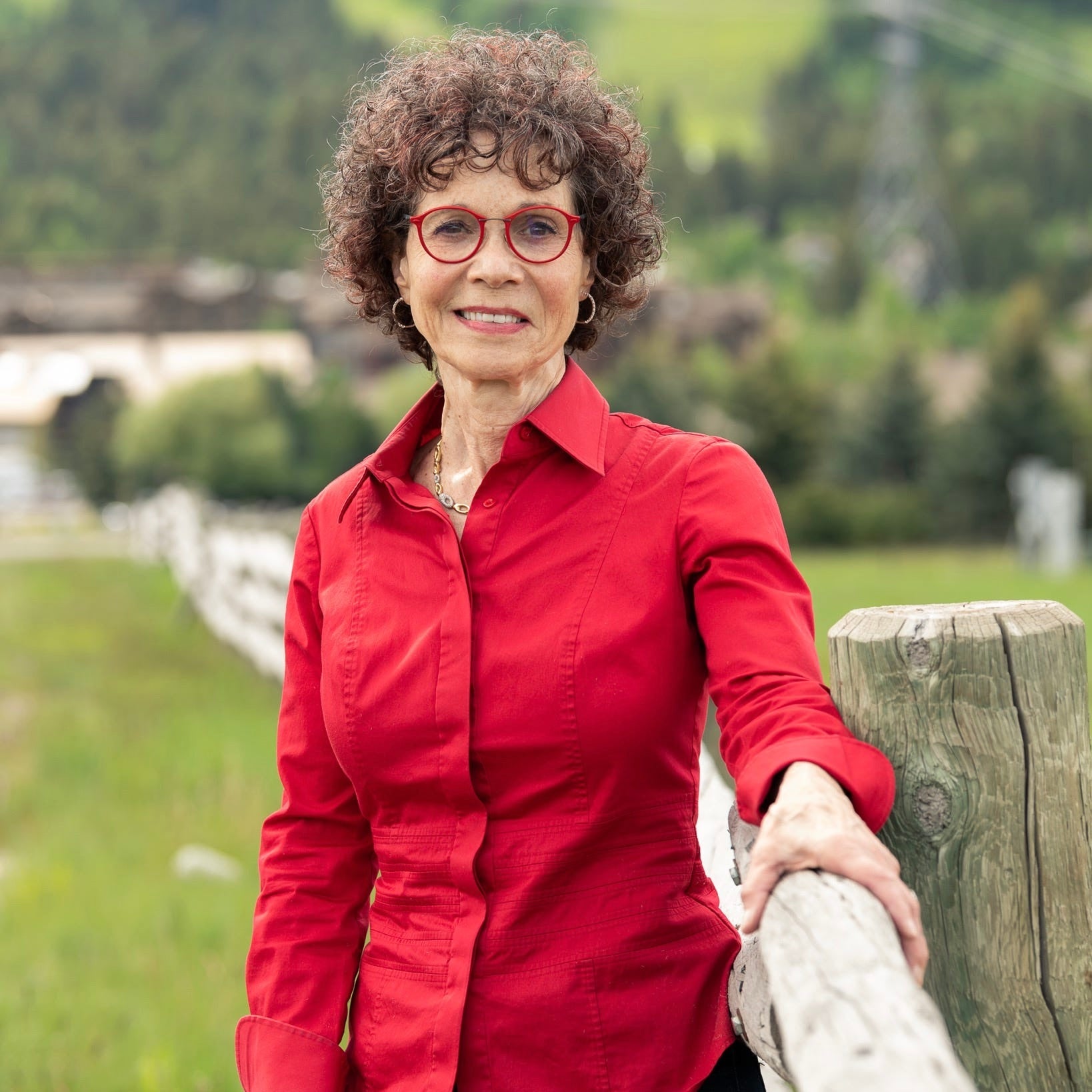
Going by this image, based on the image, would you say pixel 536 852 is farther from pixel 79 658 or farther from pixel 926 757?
pixel 79 658

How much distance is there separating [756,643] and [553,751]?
285mm

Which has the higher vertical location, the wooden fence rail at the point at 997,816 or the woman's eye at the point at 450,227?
the woman's eye at the point at 450,227

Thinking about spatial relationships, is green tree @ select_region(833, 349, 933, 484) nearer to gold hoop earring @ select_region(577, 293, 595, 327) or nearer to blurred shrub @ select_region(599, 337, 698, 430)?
blurred shrub @ select_region(599, 337, 698, 430)

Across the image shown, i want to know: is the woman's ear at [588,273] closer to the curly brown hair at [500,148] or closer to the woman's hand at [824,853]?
the curly brown hair at [500,148]

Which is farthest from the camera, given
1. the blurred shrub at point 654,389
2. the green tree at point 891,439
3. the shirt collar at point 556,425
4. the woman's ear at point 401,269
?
the green tree at point 891,439

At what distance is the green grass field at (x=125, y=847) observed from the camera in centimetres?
368

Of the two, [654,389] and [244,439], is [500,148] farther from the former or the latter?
[654,389]

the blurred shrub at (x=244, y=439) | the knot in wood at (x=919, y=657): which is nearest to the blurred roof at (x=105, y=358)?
the blurred shrub at (x=244, y=439)

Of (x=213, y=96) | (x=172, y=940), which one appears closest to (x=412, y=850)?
→ (x=172, y=940)

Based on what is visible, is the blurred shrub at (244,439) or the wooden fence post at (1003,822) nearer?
the wooden fence post at (1003,822)

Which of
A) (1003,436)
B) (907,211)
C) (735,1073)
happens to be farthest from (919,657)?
(907,211)

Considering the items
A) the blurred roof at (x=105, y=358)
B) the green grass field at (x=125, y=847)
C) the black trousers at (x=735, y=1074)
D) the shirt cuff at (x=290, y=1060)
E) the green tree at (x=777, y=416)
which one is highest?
the black trousers at (x=735, y=1074)

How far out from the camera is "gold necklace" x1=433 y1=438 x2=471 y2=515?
1.85m

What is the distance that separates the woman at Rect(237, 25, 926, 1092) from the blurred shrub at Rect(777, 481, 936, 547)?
79.1 feet
